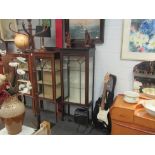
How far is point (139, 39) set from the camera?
6.52 feet

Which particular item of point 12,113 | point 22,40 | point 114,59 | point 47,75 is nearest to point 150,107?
point 114,59

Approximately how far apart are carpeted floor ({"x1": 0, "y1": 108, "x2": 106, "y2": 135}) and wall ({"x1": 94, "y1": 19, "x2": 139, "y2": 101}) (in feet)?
2.23

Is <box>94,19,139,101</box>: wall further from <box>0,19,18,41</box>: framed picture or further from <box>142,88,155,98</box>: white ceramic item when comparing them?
<box>0,19,18,41</box>: framed picture

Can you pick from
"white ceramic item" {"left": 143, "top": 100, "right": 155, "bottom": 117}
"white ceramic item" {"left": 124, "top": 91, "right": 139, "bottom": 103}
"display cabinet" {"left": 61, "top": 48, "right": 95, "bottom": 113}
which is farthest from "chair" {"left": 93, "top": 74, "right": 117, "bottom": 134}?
"white ceramic item" {"left": 143, "top": 100, "right": 155, "bottom": 117}

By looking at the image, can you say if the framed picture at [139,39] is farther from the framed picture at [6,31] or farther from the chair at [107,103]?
the framed picture at [6,31]

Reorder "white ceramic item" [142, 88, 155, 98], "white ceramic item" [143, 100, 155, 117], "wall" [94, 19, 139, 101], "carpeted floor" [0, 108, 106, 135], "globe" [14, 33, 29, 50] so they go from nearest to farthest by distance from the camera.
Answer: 1. "white ceramic item" [143, 100, 155, 117]
2. "white ceramic item" [142, 88, 155, 98]
3. "wall" [94, 19, 139, 101]
4. "carpeted floor" [0, 108, 106, 135]
5. "globe" [14, 33, 29, 50]

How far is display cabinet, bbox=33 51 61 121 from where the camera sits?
2393 millimetres

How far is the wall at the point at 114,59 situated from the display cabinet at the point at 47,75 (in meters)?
0.62

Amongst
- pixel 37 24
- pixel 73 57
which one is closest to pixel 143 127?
pixel 73 57

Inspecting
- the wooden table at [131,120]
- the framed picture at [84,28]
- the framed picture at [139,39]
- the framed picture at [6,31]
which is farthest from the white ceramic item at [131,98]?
the framed picture at [6,31]

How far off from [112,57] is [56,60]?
823 mm

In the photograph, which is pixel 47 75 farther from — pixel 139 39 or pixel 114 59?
pixel 139 39
